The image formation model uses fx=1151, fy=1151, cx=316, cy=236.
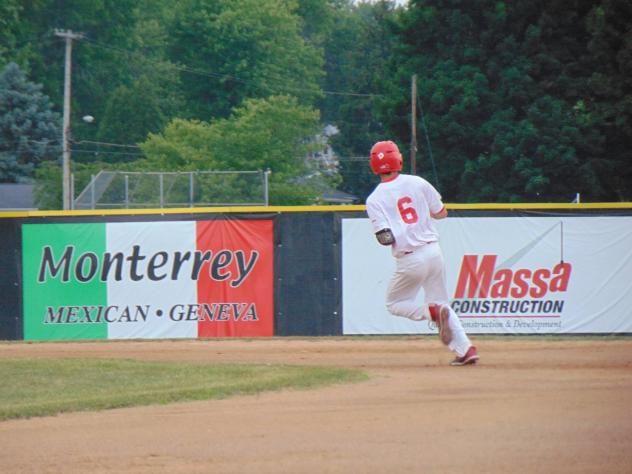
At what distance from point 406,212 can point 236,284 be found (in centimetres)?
793

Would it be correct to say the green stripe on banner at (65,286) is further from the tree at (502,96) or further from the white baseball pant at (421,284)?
the tree at (502,96)

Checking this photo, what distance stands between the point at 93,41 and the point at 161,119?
27.1 feet

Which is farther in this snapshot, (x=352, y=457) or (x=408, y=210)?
(x=408, y=210)

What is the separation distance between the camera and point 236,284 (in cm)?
Answer: 1803

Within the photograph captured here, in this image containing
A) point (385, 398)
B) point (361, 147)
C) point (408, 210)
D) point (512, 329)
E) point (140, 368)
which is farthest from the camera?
point (361, 147)

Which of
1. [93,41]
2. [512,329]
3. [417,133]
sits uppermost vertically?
[93,41]

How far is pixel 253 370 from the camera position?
11.5 meters

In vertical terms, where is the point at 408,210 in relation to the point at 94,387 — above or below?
above

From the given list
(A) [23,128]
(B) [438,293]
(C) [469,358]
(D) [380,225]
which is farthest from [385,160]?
(A) [23,128]

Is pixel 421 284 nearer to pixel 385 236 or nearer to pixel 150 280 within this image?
pixel 385 236

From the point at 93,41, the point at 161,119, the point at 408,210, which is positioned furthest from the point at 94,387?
the point at 93,41

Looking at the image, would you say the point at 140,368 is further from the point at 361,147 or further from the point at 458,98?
the point at 361,147

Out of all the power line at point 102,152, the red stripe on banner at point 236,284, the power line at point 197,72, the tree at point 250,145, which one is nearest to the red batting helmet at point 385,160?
the red stripe on banner at point 236,284

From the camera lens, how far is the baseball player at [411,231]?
1041cm
